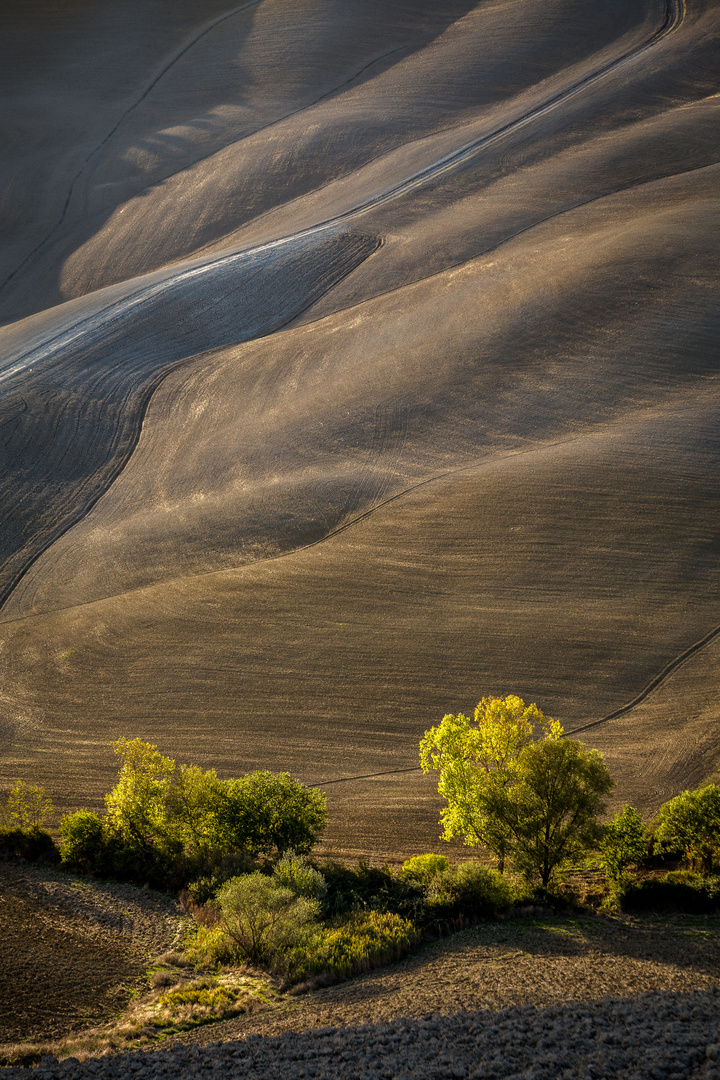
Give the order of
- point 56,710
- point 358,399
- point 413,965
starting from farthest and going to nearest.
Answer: point 358,399, point 56,710, point 413,965

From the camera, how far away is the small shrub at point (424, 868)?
21.6 m

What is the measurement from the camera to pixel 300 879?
20.0 metres

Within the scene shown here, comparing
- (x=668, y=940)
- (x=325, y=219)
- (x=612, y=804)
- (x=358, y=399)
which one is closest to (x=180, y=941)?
(x=668, y=940)

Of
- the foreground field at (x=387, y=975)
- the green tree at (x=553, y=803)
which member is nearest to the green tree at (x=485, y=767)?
the green tree at (x=553, y=803)

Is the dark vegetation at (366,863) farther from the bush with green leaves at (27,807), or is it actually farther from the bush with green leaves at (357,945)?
the bush with green leaves at (27,807)

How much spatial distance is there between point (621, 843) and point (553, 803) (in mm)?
2320

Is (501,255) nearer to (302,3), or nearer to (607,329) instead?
(607,329)

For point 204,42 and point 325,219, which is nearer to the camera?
point 325,219

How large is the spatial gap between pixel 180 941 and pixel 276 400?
3297cm

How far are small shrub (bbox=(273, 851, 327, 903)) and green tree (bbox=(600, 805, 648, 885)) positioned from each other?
7409 millimetres

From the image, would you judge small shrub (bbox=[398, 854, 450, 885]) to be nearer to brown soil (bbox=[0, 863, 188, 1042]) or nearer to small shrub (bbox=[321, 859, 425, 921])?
small shrub (bbox=[321, 859, 425, 921])

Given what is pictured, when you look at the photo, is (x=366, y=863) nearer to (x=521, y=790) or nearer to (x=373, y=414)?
(x=521, y=790)

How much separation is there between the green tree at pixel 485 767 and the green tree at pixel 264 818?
13.5ft

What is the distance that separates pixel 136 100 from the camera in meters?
88.3
